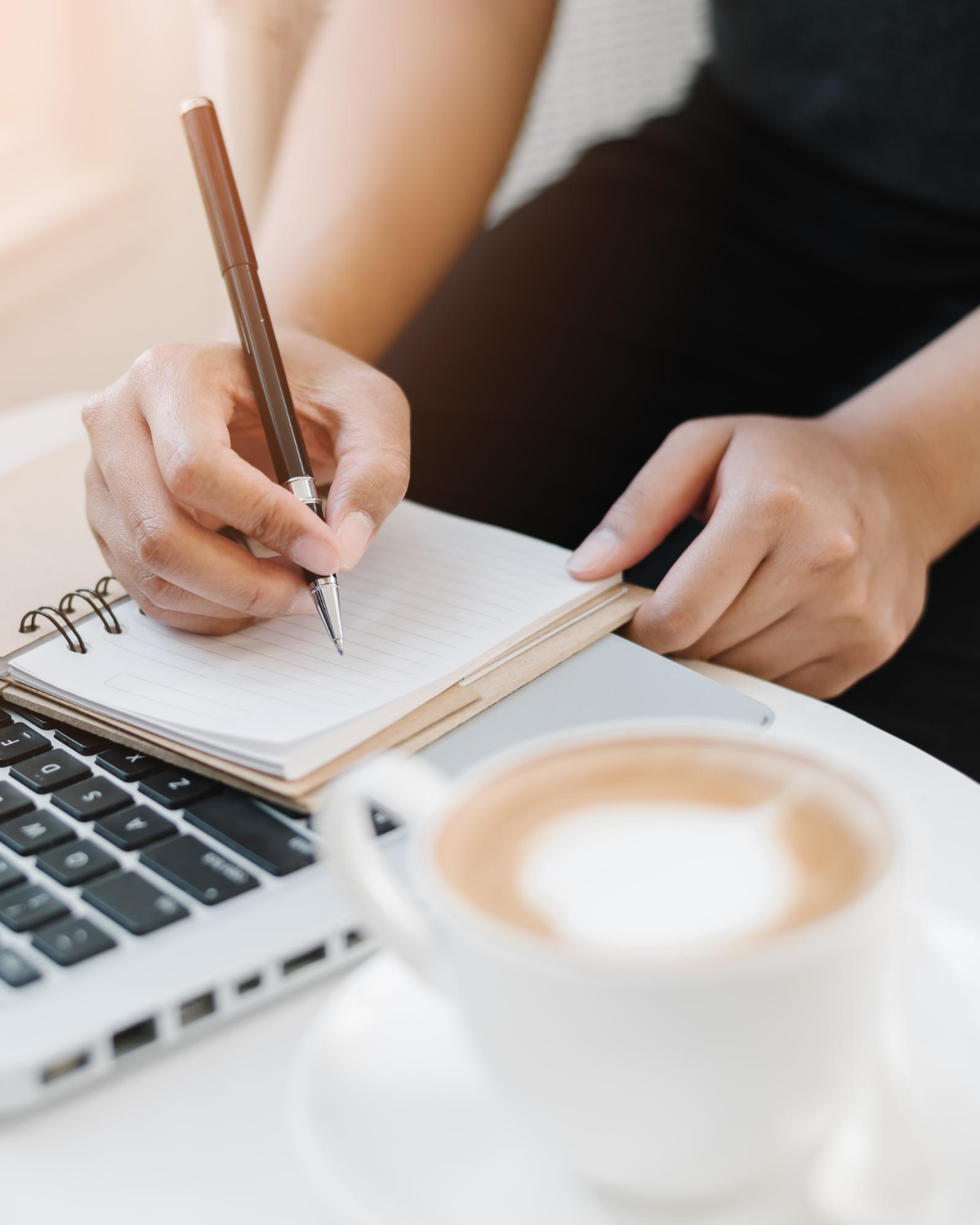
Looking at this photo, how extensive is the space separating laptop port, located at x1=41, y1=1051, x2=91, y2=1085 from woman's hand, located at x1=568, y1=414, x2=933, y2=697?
11.1 inches

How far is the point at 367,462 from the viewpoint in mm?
524

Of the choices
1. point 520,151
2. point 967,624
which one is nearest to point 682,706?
point 967,624

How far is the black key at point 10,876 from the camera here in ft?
1.23

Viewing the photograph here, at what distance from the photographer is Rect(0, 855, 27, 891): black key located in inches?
14.7

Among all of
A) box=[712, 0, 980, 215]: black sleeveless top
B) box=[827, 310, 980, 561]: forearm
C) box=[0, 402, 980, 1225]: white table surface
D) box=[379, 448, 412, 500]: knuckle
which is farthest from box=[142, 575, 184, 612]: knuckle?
box=[712, 0, 980, 215]: black sleeveless top

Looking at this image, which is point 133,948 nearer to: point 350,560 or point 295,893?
point 295,893

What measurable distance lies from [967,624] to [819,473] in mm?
162

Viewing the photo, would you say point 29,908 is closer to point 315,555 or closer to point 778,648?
point 315,555

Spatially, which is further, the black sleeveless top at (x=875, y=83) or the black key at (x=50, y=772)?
the black sleeveless top at (x=875, y=83)

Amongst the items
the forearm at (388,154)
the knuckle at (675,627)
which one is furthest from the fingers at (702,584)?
the forearm at (388,154)

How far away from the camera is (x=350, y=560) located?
50 centimetres

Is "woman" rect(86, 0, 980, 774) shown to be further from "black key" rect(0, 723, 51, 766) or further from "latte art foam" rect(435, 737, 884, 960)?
"latte art foam" rect(435, 737, 884, 960)

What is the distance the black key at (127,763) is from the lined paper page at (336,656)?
13 mm

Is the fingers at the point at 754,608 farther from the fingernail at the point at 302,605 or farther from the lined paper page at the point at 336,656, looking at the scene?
the fingernail at the point at 302,605
